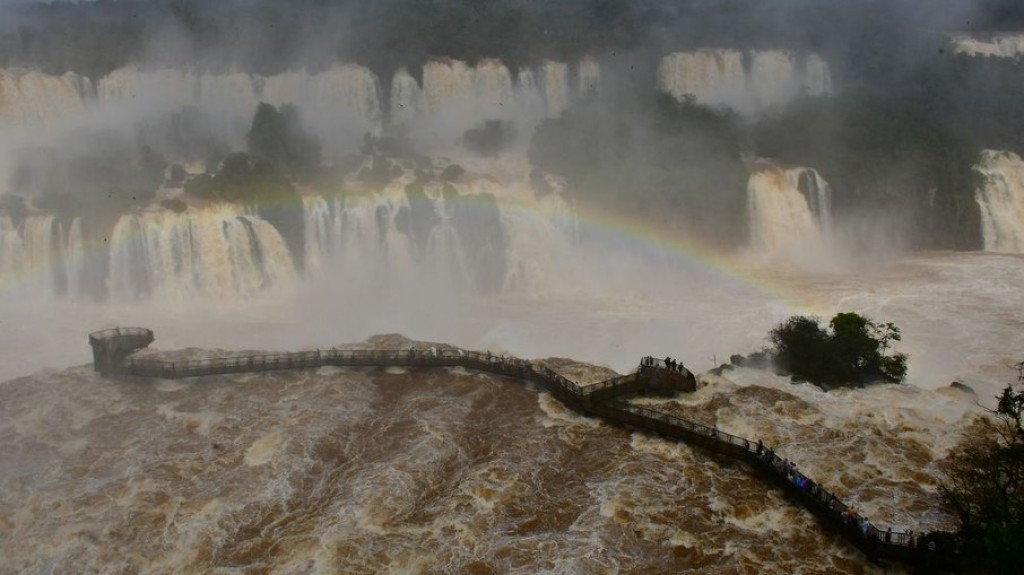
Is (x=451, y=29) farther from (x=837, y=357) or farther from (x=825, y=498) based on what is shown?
(x=825, y=498)

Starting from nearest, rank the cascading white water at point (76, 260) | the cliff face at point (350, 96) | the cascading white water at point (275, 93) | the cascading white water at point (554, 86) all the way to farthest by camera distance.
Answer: the cascading white water at point (76, 260) → the cliff face at point (350, 96) → the cascading white water at point (275, 93) → the cascading white water at point (554, 86)

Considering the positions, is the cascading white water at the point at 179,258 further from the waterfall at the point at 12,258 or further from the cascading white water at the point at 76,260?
the waterfall at the point at 12,258

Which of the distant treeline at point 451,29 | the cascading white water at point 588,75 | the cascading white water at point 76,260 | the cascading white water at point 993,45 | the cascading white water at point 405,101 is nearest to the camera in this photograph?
the cascading white water at point 76,260

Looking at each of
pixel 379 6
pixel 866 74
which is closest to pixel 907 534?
pixel 866 74

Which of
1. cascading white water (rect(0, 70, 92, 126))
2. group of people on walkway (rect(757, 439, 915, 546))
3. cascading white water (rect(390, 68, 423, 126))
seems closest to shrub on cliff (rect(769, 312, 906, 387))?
group of people on walkway (rect(757, 439, 915, 546))

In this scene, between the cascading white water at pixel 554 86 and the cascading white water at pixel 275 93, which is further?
the cascading white water at pixel 554 86

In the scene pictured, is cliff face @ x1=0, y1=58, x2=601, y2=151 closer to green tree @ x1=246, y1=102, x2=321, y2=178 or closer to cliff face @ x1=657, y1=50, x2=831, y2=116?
green tree @ x1=246, y1=102, x2=321, y2=178

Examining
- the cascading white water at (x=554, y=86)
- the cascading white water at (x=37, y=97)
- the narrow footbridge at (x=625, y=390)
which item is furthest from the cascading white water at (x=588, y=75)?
the narrow footbridge at (x=625, y=390)
